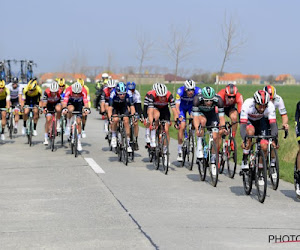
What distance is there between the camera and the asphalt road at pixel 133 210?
22.6ft

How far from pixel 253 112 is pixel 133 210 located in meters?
2.96

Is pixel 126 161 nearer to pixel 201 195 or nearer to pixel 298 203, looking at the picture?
pixel 201 195

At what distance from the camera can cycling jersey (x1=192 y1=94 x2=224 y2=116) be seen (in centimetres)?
1186

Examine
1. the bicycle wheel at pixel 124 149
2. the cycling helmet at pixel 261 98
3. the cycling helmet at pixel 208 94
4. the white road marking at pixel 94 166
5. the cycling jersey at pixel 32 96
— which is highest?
the cycling helmet at pixel 261 98

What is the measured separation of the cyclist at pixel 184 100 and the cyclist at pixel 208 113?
1.25 m

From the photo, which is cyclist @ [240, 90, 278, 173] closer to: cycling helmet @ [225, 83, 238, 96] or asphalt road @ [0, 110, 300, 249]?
asphalt road @ [0, 110, 300, 249]

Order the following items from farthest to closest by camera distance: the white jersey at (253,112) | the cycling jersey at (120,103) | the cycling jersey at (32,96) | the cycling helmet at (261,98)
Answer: the cycling jersey at (32,96), the cycling jersey at (120,103), the white jersey at (253,112), the cycling helmet at (261,98)

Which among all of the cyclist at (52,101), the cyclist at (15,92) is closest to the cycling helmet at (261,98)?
the cyclist at (52,101)

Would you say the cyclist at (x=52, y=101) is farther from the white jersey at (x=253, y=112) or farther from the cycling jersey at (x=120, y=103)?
the white jersey at (x=253, y=112)

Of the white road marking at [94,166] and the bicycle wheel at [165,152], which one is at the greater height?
the bicycle wheel at [165,152]

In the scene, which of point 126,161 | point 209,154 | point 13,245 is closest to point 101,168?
point 126,161

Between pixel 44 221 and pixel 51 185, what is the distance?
3286 mm

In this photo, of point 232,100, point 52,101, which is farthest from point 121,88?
point 52,101

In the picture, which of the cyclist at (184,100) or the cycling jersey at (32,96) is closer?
the cyclist at (184,100)
